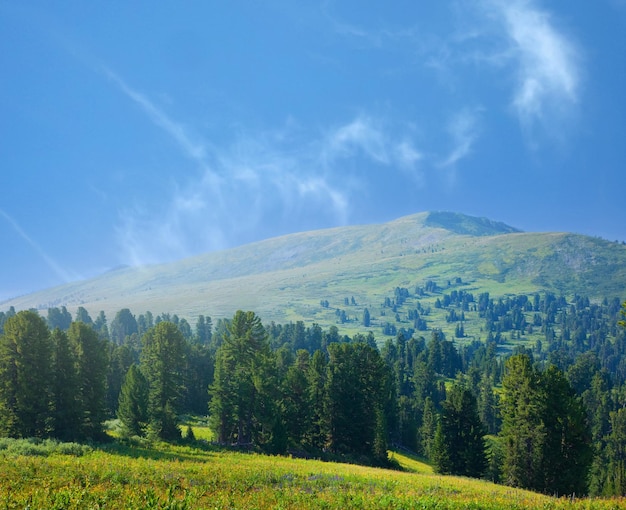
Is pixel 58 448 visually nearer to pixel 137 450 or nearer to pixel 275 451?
pixel 137 450

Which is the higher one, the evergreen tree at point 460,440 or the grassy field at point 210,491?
the grassy field at point 210,491

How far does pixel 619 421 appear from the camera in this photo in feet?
345

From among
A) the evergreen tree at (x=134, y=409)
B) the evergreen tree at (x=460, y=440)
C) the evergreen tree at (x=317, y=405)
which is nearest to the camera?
the evergreen tree at (x=134, y=409)

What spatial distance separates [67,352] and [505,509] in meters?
45.7

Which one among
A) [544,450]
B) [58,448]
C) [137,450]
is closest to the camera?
[58,448]

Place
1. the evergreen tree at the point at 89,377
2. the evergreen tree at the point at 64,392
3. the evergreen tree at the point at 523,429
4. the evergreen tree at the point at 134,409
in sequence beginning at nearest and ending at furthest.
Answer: the evergreen tree at the point at 64,392
the evergreen tree at the point at 523,429
the evergreen tree at the point at 89,377
the evergreen tree at the point at 134,409

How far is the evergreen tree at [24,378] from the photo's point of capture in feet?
136

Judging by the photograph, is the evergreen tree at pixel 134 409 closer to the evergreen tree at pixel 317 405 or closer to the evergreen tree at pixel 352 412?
the evergreen tree at pixel 317 405

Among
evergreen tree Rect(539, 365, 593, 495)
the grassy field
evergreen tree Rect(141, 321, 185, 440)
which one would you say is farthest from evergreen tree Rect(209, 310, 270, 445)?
evergreen tree Rect(539, 365, 593, 495)

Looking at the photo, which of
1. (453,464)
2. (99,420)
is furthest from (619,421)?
(99,420)

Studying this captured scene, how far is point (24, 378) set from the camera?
42.2m

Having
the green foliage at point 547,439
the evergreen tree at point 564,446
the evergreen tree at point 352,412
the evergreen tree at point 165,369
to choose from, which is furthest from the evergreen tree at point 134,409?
the evergreen tree at point 564,446

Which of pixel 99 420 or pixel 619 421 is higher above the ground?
pixel 99 420

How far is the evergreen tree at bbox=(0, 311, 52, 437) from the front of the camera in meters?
41.5
